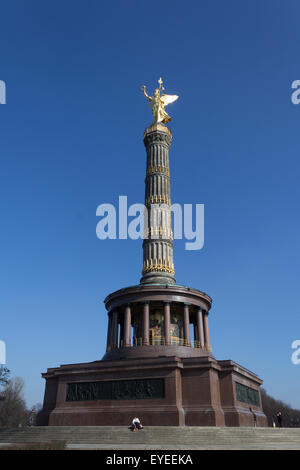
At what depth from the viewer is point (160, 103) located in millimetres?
34125

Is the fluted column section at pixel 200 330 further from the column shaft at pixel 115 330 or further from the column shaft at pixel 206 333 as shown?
the column shaft at pixel 115 330

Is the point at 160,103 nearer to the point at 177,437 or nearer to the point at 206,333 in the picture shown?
the point at 206,333

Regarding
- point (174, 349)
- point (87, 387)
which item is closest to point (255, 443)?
point (174, 349)

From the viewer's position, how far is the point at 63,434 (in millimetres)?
17438

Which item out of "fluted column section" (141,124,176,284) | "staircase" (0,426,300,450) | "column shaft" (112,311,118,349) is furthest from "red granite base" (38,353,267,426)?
"fluted column section" (141,124,176,284)

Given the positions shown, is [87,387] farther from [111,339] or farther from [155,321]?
[155,321]

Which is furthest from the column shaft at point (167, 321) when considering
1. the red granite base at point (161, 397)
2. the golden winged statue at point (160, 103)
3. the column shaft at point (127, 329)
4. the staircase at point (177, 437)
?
the golden winged statue at point (160, 103)

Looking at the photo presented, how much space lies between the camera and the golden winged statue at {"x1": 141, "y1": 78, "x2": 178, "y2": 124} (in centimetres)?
3362

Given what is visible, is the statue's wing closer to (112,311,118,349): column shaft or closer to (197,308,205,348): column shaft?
(197,308,205,348): column shaft

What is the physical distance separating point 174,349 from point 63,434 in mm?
7761

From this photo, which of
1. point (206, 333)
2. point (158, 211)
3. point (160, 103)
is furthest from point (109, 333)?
point (160, 103)

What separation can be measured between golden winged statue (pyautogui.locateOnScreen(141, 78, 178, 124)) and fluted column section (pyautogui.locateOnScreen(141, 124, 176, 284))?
1.11 m

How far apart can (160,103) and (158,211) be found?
10.8m
